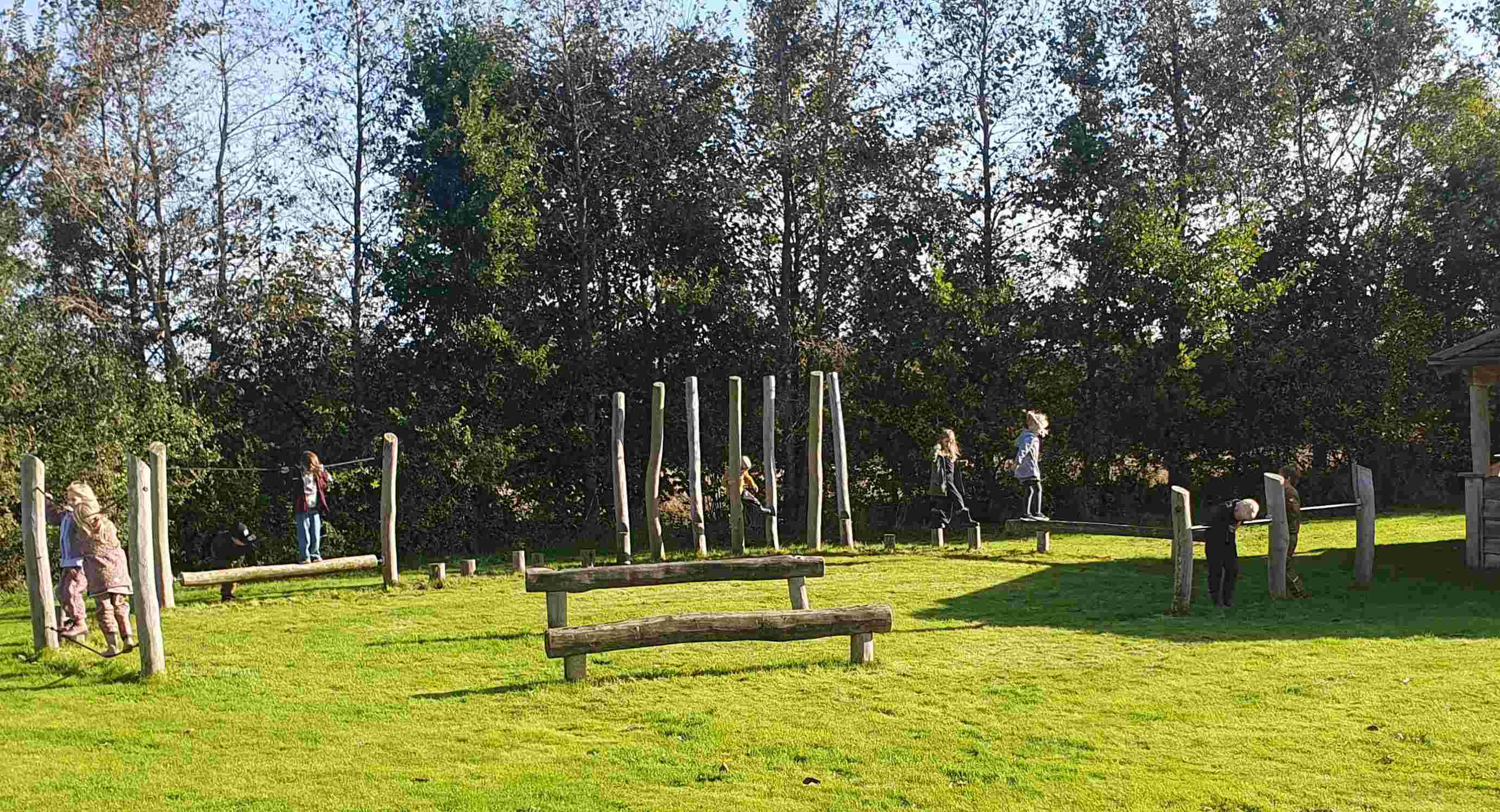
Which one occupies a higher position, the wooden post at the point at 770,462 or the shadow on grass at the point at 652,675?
the wooden post at the point at 770,462

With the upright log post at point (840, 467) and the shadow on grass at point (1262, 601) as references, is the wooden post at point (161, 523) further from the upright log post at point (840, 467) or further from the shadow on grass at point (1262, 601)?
the upright log post at point (840, 467)

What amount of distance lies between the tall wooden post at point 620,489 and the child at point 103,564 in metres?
9.15

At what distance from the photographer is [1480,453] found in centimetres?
1858

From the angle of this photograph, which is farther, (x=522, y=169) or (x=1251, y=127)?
(x=1251, y=127)

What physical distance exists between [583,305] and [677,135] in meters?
4.16

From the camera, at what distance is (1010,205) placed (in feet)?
99.3

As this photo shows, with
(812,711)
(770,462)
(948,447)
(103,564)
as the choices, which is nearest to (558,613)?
(812,711)

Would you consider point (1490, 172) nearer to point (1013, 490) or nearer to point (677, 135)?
point (1013, 490)

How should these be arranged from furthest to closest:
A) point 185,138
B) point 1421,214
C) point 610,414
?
point 1421,214 < point 610,414 < point 185,138

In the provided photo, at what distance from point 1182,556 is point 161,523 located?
11.9 meters

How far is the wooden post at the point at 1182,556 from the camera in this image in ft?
47.7

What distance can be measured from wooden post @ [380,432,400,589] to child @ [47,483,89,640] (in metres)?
5.46

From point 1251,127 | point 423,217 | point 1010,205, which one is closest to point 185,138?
point 423,217

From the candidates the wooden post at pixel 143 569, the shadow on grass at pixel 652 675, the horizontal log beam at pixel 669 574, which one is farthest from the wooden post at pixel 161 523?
the shadow on grass at pixel 652 675
